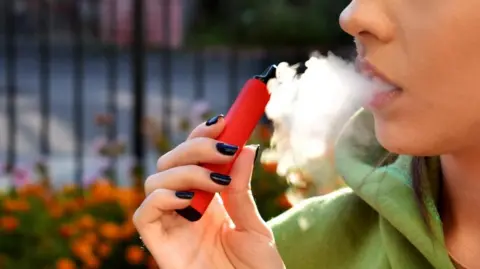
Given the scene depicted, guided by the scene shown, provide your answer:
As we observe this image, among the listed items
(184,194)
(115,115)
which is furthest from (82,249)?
(115,115)

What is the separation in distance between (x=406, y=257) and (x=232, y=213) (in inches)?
10.1

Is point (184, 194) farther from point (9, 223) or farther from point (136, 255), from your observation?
point (9, 223)

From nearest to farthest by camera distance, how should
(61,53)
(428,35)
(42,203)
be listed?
(428,35), (42,203), (61,53)

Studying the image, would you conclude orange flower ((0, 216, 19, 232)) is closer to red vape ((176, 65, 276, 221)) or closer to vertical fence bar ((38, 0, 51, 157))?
vertical fence bar ((38, 0, 51, 157))

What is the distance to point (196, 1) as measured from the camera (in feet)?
23.9

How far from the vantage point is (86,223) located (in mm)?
3562

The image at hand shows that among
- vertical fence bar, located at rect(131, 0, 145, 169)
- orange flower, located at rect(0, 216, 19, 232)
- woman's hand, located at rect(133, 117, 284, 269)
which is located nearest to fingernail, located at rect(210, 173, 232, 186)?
woman's hand, located at rect(133, 117, 284, 269)

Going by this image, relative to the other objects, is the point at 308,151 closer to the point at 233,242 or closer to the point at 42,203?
the point at 233,242

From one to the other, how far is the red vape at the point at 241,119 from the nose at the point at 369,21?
0.17 metres

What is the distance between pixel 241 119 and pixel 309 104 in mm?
105

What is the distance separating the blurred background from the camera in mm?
3510

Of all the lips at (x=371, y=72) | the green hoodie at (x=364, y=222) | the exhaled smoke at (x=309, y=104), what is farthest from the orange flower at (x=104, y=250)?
the lips at (x=371, y=72)

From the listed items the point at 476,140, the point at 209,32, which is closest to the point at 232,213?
the point at 476,140

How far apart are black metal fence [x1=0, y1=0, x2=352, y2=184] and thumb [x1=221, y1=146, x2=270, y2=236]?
2946 mm
